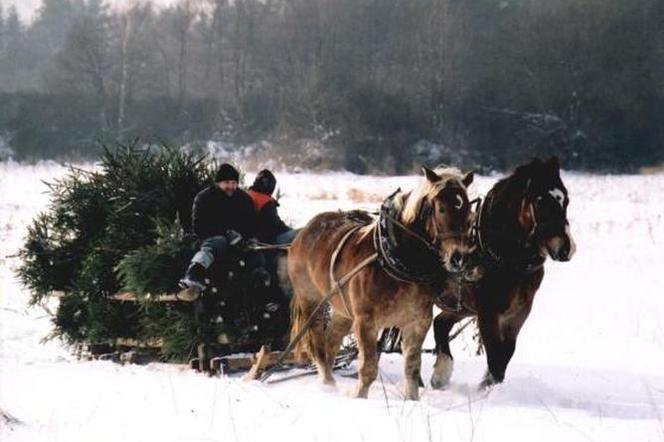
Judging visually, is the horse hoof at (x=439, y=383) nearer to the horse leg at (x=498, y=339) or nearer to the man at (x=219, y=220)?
the horse leg at (x=498, y=339)

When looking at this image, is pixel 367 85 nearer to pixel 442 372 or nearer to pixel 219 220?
pixel 219 220

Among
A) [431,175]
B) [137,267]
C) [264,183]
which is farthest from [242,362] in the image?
[431,175]

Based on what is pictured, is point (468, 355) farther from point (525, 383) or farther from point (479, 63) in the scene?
point (479, 63)

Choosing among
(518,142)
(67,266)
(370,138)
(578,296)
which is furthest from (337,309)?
(518,142)

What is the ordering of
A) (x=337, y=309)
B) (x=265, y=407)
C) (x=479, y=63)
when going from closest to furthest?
(x=265, y=407) < (x=337, y=309) < (x=479, y=63)

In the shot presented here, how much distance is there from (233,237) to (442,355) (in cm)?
196

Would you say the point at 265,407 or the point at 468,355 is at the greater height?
the point at 265,407

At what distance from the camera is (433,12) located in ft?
144

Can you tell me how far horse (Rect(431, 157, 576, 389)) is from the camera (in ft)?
18.5

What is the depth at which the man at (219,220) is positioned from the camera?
6.44 meters

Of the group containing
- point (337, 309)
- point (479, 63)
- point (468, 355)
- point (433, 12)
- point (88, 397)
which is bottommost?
point (468, 355)

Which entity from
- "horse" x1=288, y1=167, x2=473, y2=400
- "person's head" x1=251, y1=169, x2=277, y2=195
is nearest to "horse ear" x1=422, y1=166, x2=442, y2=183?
"horse" x1=288, y1=167, x2=473, y2=400

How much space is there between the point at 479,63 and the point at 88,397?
40.1m

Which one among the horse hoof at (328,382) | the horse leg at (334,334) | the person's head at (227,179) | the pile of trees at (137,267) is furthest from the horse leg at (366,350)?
the person's head at (227,179)
